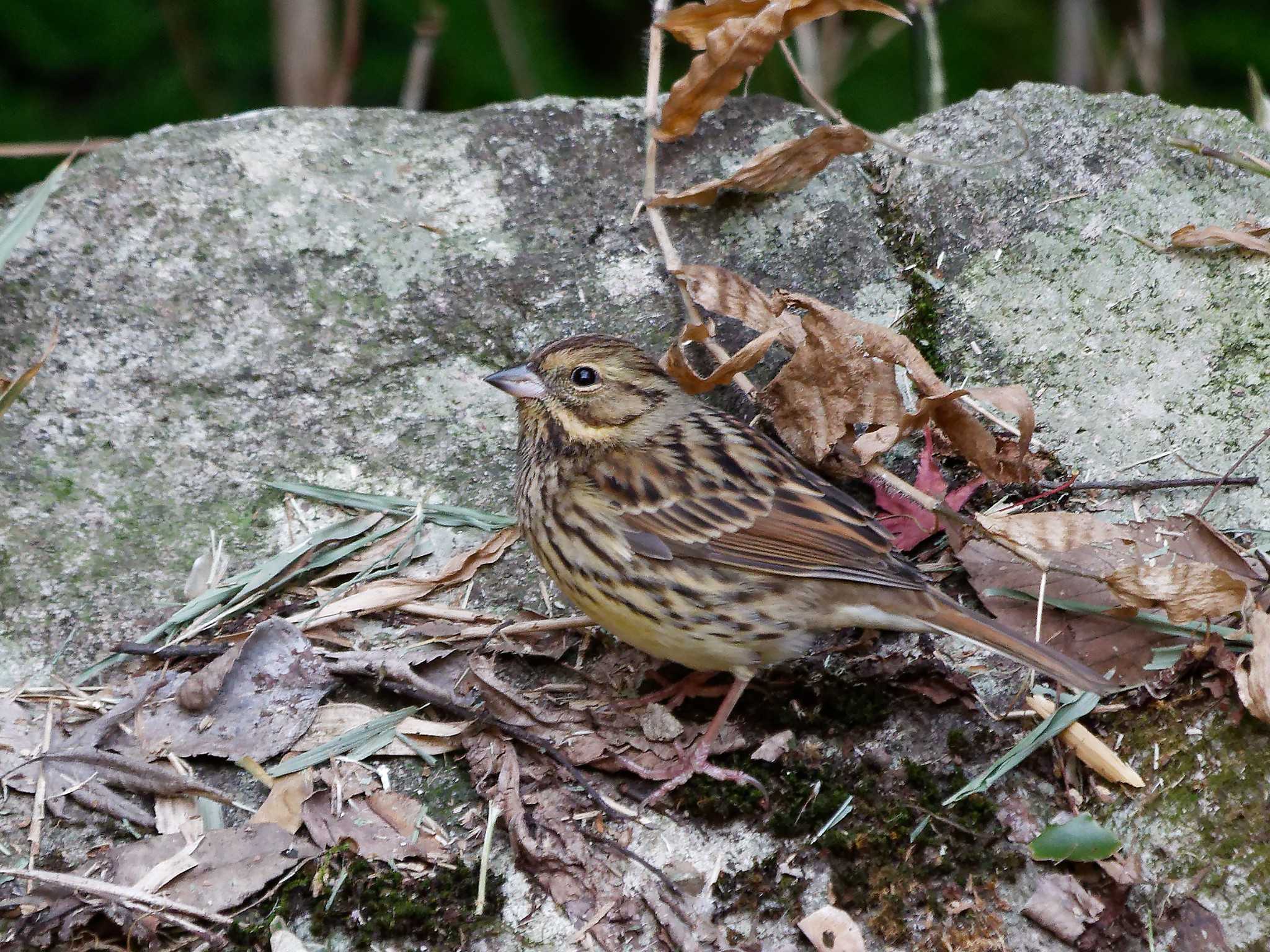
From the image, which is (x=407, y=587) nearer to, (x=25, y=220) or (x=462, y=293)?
(x=462, y=293)

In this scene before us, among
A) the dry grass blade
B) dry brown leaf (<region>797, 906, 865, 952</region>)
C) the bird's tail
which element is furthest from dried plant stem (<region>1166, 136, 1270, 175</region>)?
dry brown leaf (<region>797, 906, 865, 952</region>)

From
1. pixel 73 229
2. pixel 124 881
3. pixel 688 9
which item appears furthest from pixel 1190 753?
pixel 73 229

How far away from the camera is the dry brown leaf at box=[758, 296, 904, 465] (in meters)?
4.10

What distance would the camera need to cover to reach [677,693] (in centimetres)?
385

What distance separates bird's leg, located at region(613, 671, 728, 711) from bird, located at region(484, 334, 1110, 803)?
0.02 m

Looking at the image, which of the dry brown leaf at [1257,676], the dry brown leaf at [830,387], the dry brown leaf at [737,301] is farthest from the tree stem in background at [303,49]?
the dry brown leaf at [1257,676]

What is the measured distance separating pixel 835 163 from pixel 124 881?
3.30 meters

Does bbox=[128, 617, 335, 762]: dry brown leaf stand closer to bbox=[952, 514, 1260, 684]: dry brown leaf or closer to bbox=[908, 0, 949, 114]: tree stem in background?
bbox=[952, 514, 1260, 684]: dry brown leaf

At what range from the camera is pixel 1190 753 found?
3336 millimetres

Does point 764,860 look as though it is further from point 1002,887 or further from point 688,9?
point 688,9

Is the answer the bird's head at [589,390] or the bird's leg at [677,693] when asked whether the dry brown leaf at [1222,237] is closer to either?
the bird's head at [589,390]

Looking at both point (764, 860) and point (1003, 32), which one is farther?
point (1003, 32)

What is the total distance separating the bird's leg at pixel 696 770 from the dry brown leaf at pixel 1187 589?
1.09m

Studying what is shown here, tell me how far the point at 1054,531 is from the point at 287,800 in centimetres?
216
